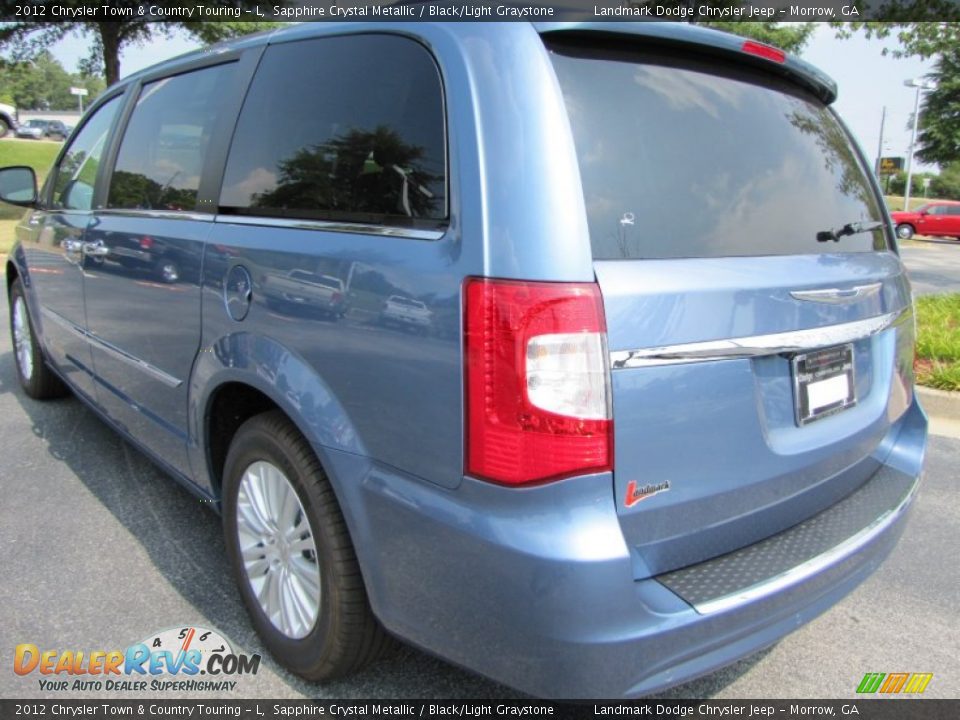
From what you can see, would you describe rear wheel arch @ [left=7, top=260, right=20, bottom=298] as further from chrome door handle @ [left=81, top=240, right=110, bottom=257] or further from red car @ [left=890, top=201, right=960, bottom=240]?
red car @ [left=890, top=201, right=960, bottom=240]

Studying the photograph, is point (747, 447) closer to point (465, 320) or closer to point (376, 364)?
point (465, 320)

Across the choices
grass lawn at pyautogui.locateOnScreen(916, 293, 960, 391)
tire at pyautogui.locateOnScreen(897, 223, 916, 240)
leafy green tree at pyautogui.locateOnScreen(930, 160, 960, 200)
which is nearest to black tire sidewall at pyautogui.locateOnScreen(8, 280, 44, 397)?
grass lawn at pyautogui.locateOnScreen(916, 293, 960, 391)

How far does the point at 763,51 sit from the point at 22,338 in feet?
15.5

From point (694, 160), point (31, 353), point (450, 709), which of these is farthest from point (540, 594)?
point (31, 353)

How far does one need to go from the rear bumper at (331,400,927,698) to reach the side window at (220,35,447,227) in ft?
2.20

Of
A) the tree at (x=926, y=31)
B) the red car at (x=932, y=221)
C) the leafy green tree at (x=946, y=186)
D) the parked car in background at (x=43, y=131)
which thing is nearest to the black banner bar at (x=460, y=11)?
the tree at (x=926, y=31)

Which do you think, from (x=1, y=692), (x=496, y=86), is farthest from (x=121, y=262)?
(x=496, y=86)

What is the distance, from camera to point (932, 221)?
28.7 metres

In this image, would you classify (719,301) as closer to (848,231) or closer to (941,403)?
(848,231)

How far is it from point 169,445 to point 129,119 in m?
1.53

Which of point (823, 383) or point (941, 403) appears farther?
point (941, 403)

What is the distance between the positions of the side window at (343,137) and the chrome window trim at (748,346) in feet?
1.80

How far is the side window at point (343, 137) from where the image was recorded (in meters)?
1.76

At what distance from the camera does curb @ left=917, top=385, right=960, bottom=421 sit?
5004mm
